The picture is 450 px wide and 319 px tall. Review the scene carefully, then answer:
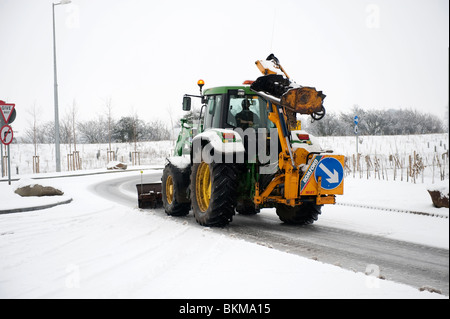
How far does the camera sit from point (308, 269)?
13.9 ft

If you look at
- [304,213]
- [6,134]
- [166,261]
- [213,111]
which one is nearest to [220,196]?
[304,213]

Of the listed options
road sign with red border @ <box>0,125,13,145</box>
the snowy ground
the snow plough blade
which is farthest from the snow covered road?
road sign with red border @ <box>0,125,13,145</box>

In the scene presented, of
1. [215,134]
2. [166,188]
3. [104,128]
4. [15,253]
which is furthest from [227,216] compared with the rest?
[104,128]

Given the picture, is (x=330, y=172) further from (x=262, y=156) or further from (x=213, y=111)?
(x=213, y=111)

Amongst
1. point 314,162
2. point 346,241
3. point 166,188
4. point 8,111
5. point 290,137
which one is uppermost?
point 8,111

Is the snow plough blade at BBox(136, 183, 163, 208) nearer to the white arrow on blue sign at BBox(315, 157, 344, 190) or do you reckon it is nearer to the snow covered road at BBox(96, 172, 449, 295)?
the snow covered road at BBox(96, 172, 449, 295)

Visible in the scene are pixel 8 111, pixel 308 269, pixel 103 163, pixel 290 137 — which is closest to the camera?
pixel 308 269

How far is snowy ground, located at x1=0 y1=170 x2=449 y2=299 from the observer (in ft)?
11.7

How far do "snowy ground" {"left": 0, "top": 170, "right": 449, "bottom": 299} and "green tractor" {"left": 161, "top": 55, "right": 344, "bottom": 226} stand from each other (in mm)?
666

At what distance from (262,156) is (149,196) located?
3952 millimetres

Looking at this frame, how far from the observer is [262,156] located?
662 cm

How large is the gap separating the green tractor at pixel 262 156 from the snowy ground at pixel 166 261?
67cm

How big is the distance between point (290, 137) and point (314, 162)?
0.61 meters
